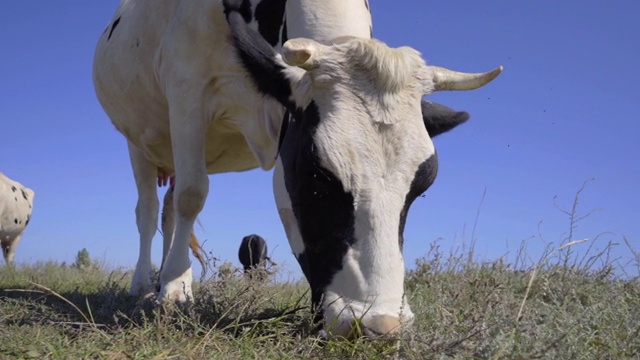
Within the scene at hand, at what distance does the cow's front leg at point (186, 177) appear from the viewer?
15.9 feet

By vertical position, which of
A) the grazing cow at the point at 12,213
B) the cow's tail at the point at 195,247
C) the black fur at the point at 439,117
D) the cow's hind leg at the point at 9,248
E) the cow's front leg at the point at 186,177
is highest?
the black fur at the point at 439,117

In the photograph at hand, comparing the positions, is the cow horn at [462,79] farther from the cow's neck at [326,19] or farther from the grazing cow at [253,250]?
the grazing cow at [253,250]

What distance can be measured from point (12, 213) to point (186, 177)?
14.1m

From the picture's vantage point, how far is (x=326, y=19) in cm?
439

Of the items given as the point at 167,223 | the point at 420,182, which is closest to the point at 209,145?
the point at 167,223

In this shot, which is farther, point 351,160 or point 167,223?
point 167,223

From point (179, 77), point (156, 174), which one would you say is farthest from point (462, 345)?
point (156, 174)

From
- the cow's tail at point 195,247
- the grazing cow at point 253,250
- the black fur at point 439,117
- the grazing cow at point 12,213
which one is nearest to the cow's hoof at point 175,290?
the black fur at point 439,117

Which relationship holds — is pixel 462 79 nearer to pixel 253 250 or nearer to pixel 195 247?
pixel 253 250

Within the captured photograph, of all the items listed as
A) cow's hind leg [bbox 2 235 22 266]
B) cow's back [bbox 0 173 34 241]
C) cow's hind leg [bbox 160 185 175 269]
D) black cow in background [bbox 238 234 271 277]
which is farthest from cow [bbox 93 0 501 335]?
cow's hind leg [bbox 2 235 22 266]

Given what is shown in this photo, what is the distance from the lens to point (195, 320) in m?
3.17

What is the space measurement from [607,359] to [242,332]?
5.03 feet

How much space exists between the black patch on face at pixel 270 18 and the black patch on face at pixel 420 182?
1.93 metres

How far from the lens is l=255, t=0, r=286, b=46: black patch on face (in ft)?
16.1
